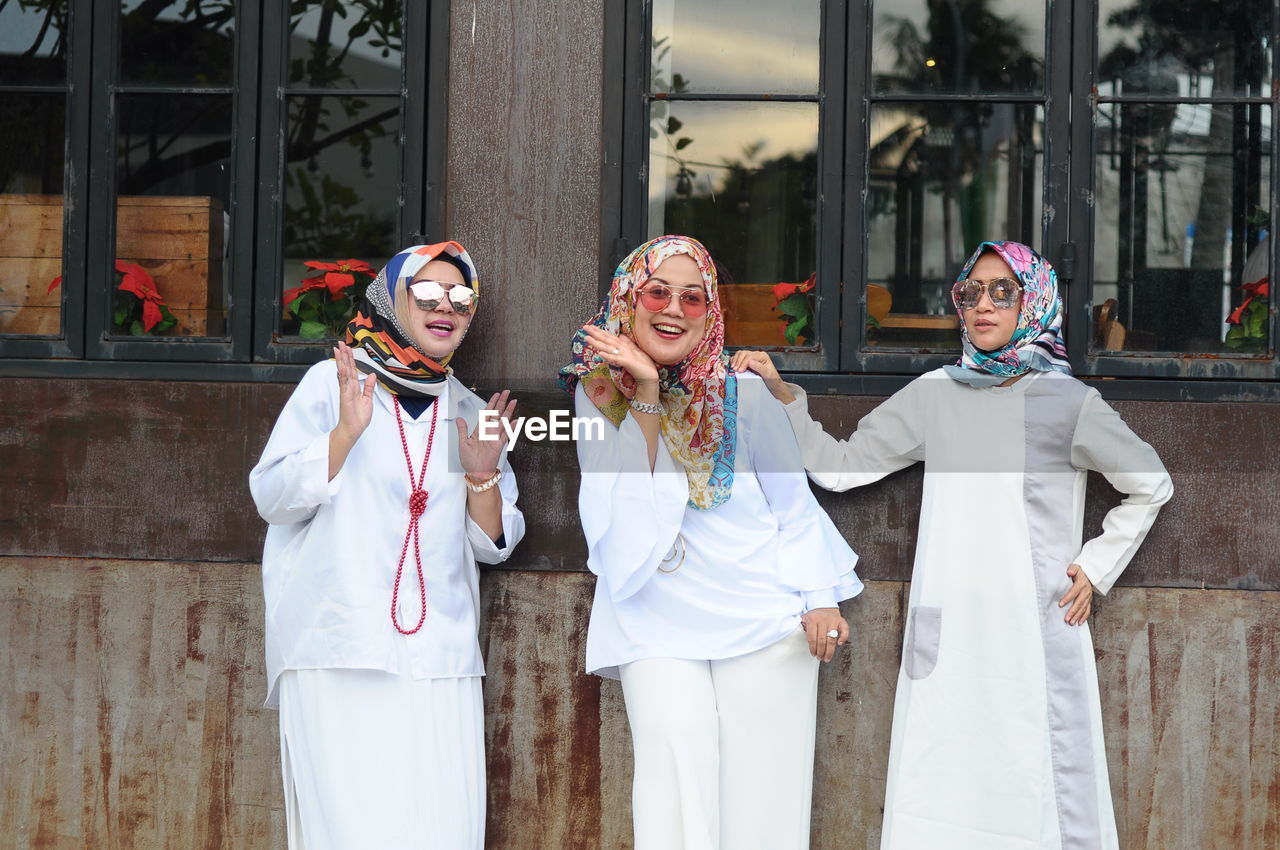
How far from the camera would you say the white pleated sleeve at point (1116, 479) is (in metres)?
3.87

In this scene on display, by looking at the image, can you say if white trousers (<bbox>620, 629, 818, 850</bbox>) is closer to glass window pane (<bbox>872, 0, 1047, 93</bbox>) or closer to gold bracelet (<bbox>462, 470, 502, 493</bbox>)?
gold bracelet (<bbox>462, 470, 502, 493</bbox>)

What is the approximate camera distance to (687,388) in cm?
377

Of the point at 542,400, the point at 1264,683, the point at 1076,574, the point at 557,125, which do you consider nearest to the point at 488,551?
the point at 542,400

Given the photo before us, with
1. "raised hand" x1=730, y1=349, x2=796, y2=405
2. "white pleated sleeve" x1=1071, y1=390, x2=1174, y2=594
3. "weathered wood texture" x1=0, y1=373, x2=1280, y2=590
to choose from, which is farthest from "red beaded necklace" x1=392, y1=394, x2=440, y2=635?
"white pleated sleeve" x1=1071, y1=390, x2=1174, y2=594

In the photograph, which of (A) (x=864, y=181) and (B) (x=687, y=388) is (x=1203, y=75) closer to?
(A) (x=864, y=181)

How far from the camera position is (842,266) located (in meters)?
4.38

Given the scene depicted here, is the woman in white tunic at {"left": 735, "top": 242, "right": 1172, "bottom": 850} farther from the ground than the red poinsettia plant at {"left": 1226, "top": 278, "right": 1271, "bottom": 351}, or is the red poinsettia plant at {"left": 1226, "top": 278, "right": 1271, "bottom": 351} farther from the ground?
the red poinsettia plant at {"left": 1226, "top": 278, "right": 1271, "bottom": 351}

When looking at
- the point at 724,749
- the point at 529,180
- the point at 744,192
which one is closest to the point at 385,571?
the point at 724,749

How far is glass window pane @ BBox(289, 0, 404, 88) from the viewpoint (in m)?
4.48

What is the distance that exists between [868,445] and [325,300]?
1.87m

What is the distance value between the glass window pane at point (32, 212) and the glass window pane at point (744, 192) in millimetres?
2042

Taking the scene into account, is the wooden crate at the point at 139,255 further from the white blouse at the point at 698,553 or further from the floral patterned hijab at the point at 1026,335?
the floral patterned hijab at the point at 1026,335

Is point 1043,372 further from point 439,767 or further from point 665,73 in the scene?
point 439,767

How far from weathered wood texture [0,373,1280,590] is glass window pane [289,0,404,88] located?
1.08 m
